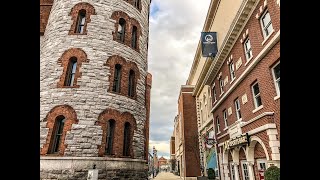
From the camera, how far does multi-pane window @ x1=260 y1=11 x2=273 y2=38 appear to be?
1029cm

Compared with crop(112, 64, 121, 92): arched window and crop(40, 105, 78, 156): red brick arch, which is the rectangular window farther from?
crop(40, 105, 78, 156): red brick arch

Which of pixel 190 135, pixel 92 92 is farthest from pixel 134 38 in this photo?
pixel 190 135

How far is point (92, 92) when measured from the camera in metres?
13.9

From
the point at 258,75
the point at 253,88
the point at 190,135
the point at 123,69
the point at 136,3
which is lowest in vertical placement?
the point at 190,135

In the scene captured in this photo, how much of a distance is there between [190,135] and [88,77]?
843 inches

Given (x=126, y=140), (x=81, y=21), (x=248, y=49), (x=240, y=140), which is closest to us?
(x=240, y=140)

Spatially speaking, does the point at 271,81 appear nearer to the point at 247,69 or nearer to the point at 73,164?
the point at 247,69

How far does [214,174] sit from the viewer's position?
19719 millimetres

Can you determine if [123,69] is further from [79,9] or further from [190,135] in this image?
[190,135]

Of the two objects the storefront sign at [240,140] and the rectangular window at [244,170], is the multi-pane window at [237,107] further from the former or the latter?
the rectangular window at [244,170]

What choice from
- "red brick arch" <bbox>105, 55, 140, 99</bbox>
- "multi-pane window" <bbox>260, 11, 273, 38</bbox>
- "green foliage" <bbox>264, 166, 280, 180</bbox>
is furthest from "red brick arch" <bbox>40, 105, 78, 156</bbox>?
"multi-pane window" <bbox>260, 11, 273, 38</bbox>

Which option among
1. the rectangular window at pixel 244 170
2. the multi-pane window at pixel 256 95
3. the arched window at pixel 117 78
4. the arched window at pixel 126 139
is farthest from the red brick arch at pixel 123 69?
the rectangular window at pixel 244 170
